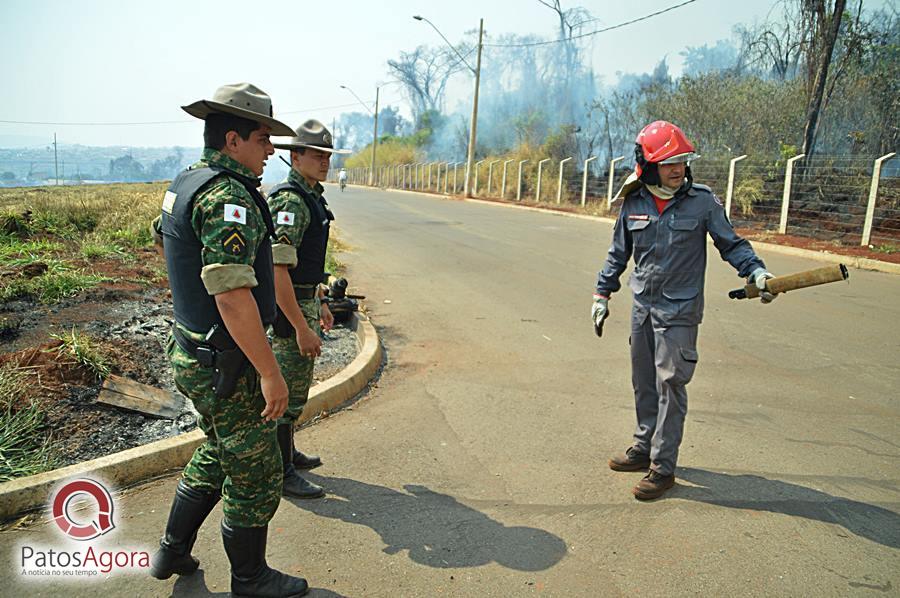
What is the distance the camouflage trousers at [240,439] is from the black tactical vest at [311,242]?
3.18 feet

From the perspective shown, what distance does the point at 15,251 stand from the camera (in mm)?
7273

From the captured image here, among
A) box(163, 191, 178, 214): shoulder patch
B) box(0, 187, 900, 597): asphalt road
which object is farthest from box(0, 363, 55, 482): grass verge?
box(163, 191, 178, 214): shoulder patch

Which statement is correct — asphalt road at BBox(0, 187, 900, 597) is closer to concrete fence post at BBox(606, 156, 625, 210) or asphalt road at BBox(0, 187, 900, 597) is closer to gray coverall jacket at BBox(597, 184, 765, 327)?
gray coverall jacket at BBox(597, 184, 765, 327)

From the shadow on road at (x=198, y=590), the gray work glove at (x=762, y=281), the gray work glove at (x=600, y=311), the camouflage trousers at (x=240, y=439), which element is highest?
the gray work glove at (x=762, y=281)

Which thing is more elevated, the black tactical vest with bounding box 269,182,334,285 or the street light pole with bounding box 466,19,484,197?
the street light pole with bounding box 466,19,484,197

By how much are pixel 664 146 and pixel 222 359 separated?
241 cm

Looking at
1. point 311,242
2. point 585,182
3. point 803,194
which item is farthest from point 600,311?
point 585,182

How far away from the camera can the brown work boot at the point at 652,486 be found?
339 centimetres

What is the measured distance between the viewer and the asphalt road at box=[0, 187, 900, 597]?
2.76 metres

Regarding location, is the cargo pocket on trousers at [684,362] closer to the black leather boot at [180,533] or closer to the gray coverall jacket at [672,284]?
the gray coverall jacket at [672,284]

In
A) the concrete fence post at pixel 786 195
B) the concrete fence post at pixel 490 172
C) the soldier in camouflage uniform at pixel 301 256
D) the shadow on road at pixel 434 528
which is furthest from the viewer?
the concrete fence post at pixel 490 172

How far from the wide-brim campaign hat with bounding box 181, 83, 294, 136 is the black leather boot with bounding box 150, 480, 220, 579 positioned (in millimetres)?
1454

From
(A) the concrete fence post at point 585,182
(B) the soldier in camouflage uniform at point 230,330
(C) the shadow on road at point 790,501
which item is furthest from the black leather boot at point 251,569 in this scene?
(A) the concrete fence post at point 585,182

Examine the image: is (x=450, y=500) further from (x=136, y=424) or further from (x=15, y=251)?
(x=15, y=251)
